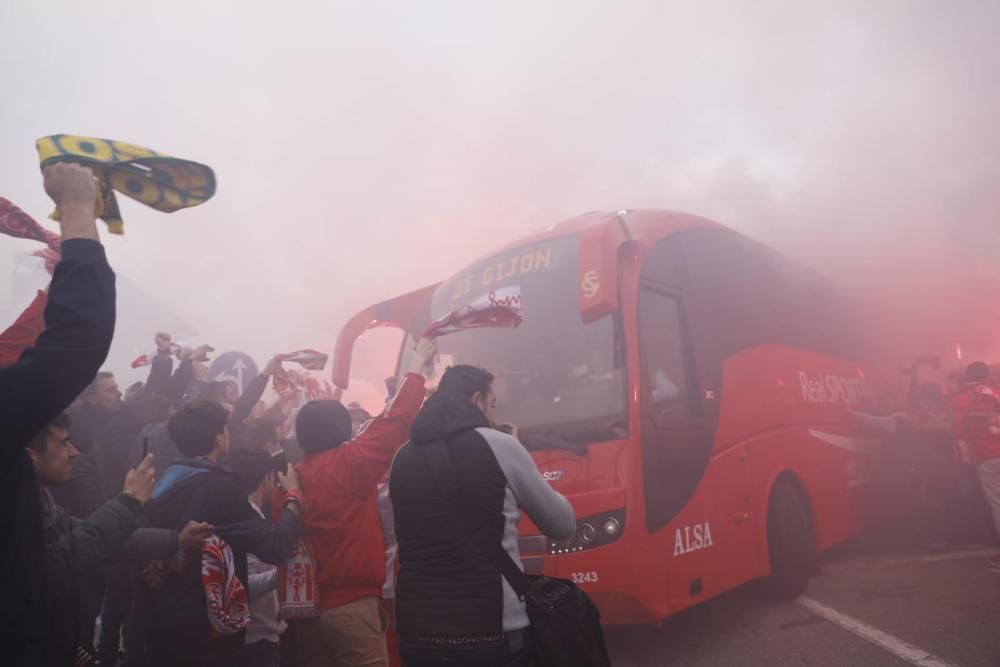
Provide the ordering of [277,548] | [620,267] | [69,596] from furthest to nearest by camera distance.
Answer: [620,267] < [277,548] < [69,596]

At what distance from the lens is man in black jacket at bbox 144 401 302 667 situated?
89.2 inches

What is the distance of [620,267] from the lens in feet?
14.5

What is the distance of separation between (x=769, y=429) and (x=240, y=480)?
413cm

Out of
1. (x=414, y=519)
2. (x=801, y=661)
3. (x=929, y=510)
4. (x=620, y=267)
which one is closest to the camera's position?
(x=414, y=519)

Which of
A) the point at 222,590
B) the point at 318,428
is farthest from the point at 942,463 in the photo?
the point at 222,590

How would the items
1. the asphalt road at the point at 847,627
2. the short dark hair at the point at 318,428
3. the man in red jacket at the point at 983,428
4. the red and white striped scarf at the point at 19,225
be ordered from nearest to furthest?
the red and white striped scarf at the point at 19,225 < the short dark hair at the point at 318,428 < the asphalt road at the point at 847,627 < the man in red jacket at the point at 983,428

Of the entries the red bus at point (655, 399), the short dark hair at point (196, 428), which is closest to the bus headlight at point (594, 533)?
the red bus at point (655, 399)

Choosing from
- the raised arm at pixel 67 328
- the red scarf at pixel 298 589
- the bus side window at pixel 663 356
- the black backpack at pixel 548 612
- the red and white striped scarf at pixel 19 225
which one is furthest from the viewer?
the bus side window at pixel 663 356

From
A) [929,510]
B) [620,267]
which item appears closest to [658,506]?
[620,267]

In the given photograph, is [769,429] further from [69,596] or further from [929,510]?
[69,596]

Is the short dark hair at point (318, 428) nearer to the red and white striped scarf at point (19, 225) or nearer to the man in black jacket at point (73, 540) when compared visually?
the man in black jacket at point (73, 540)

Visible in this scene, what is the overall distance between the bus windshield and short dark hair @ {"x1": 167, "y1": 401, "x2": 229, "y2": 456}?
208 centimetres

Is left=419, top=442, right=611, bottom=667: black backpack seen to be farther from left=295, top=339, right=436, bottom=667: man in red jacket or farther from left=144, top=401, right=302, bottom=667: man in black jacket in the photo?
left=144, top=401, right=302, bottom=667: man in black jacket

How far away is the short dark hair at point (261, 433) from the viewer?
3850 millimetres
